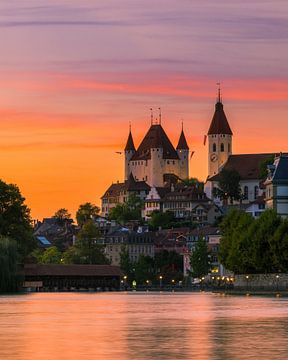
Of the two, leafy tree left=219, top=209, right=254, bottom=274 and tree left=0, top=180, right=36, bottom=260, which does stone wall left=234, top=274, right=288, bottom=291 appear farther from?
tree left=0, top=180, right=36, bottom=260

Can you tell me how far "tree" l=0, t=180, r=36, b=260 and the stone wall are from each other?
22.5 metres

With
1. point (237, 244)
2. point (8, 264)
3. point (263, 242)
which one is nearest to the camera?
point (8, 264)

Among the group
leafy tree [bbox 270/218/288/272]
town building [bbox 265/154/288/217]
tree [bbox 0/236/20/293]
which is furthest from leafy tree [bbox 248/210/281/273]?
town building [bbox 265/154/288/217]

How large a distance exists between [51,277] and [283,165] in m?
37.0

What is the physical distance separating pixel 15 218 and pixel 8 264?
17.0 m

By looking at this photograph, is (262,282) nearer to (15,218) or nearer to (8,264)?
(8,264)

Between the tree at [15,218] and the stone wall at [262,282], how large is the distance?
22.5 metres

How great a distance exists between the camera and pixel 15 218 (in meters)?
156

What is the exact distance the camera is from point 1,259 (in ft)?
454

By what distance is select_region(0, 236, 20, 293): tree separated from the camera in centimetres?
13900

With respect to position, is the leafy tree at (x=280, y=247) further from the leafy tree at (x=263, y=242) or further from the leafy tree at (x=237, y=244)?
the leafy tree at (x=237, y=244)

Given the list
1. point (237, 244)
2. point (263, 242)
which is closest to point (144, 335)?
point (263, 242)

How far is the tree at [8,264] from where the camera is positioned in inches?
5472

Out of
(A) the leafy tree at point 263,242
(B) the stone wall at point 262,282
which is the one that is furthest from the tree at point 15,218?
(A) the leafy tree at point 263,242
